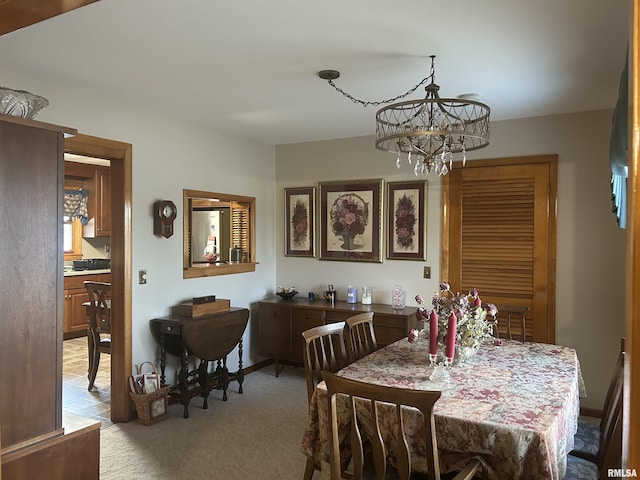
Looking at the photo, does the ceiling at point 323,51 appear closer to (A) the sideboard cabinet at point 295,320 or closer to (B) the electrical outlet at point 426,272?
(B) the electrical outlet at point 426,272

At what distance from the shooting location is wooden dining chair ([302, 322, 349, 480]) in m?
2.46

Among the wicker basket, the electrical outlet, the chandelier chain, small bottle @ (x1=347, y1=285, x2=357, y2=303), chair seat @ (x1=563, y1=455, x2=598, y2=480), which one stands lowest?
the wicker basket

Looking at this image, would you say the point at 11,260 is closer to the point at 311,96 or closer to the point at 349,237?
the point at 311,96

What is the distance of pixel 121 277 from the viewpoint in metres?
3.54

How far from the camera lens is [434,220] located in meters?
4.38

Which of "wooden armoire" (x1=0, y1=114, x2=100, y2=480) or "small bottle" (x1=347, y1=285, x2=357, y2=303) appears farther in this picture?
"small bottle" (x1=347, y1=285, x2=357, y2=303)

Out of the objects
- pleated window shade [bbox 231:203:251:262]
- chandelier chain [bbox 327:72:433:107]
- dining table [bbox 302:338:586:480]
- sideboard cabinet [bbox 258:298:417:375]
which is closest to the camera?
dining table [bbox 302:338:586:480]

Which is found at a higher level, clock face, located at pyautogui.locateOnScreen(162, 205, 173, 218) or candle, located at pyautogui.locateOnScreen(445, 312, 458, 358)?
clock face, located at pyautogui.locateOnScreen(162, 205, 173, 218)

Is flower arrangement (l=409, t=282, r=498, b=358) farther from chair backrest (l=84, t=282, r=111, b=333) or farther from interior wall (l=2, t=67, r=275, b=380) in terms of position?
chair backrest (l=84, t=282, r=111, b=333)

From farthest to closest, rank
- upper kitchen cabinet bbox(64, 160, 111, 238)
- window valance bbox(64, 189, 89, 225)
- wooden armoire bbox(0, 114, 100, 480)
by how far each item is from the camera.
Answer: upper kitchen cabinet bbox(64, 160, 111, 238) < window valance bbox(64, 189, 89, 225) < wooden armoire bbox(0, 114, 100, 480)

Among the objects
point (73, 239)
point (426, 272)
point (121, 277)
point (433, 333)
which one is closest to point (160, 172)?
point (121, 277)

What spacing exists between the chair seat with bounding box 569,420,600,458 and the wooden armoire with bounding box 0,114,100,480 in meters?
2.32

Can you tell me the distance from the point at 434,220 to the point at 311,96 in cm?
171

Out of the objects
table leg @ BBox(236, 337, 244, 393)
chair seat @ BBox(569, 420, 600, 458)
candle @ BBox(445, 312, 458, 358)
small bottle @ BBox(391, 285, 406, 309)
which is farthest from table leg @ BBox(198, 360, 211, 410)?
chair seat @ BBox(569, 420, 600, 458)
